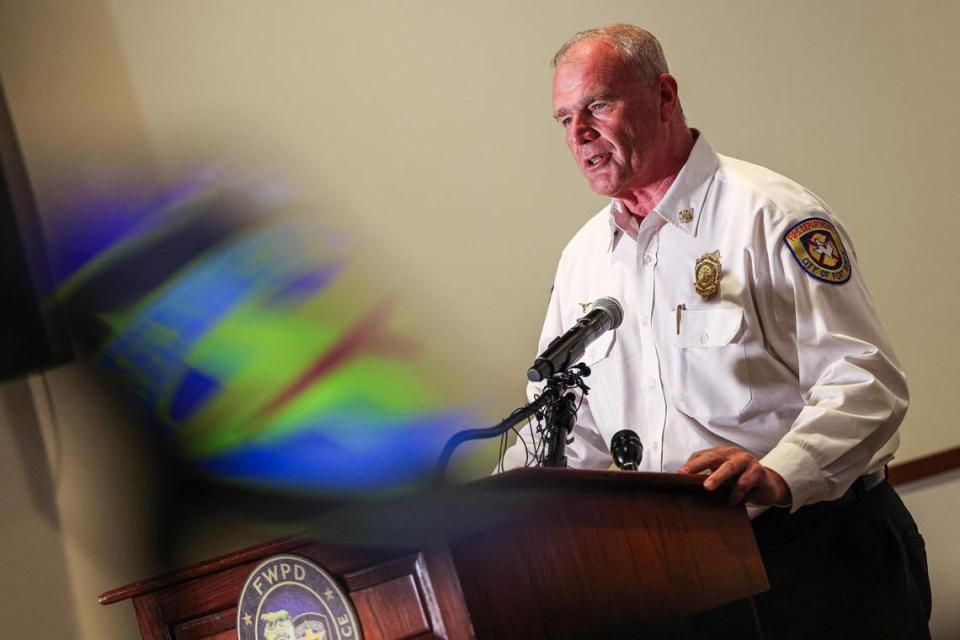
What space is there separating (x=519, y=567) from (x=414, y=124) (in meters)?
1.92

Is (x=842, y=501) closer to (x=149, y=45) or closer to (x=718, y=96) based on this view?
(x=718, y=96)

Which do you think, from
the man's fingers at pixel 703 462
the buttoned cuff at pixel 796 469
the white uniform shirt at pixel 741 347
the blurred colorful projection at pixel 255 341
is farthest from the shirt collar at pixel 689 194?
the blurred colorful projection at pixel 255 341

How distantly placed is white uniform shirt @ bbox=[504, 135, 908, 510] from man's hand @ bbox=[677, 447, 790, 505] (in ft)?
0.22

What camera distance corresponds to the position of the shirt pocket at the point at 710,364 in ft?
6.26

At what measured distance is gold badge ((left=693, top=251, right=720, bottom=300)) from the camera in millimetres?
1945

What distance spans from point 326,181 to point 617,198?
987 millimetres

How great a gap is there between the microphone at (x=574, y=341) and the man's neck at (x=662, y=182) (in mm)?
495

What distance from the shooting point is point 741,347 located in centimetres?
192

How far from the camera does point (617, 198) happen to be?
2.19m

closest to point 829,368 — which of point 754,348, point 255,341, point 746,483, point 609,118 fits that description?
point 754,348

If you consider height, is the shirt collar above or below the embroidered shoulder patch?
above

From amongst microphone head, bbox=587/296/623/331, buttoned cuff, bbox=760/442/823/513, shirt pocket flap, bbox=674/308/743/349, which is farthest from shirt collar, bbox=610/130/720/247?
buttoned cuff, bbox=760/442/823/513

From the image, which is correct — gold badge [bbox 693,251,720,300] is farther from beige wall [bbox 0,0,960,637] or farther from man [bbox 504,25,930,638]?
beige wall [bbox 0,0,960,637]

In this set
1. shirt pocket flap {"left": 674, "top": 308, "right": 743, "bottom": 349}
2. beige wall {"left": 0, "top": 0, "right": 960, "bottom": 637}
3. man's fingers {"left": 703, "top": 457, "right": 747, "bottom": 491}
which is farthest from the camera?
beige wall {"left": 0, "top": 0, "right": 960, "bottom": 637}
